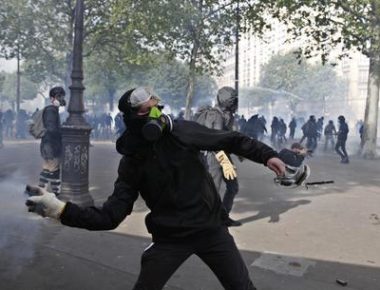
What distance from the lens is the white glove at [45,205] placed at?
7.22 feet

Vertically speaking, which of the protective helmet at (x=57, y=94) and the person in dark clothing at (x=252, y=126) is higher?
the protective helmet at (x=57, y=94)

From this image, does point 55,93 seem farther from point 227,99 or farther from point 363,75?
point 363,75

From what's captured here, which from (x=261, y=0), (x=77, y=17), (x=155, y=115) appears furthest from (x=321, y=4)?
(x=155, y=115)

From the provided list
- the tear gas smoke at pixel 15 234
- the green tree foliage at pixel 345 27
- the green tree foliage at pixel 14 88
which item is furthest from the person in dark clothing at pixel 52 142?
the green tree foliage at pixel 14 88

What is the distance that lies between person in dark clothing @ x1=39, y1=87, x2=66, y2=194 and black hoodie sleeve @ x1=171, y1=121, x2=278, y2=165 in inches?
184

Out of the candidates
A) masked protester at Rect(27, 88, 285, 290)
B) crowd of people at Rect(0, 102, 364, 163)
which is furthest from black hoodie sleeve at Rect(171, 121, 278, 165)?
crowd of people at Rect(0, 102, 364, 163)

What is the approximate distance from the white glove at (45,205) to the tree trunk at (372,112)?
1765cm

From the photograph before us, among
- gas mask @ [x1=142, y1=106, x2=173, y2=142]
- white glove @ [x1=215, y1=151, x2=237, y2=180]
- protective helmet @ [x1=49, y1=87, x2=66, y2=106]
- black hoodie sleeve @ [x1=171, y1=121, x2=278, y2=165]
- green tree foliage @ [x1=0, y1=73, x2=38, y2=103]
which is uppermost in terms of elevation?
green tree foliage @ [x1=0, y1=73, x2=38, y2=103]

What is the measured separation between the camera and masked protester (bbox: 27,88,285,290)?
95.0 inches

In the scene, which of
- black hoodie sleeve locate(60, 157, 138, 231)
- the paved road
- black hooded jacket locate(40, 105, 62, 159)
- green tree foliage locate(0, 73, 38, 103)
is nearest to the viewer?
black hoodie sleeve locate(60, 157, 138, 231)

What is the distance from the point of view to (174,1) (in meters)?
19.7

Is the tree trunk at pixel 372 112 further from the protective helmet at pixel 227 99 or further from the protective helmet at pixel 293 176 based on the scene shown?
the protective helmet at pixel 293 176

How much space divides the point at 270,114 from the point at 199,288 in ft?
263

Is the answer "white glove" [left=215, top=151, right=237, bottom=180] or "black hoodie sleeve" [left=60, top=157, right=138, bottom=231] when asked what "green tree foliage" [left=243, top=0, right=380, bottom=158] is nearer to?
"white glove" [left=215, top=151, right=237, bottom=180]
